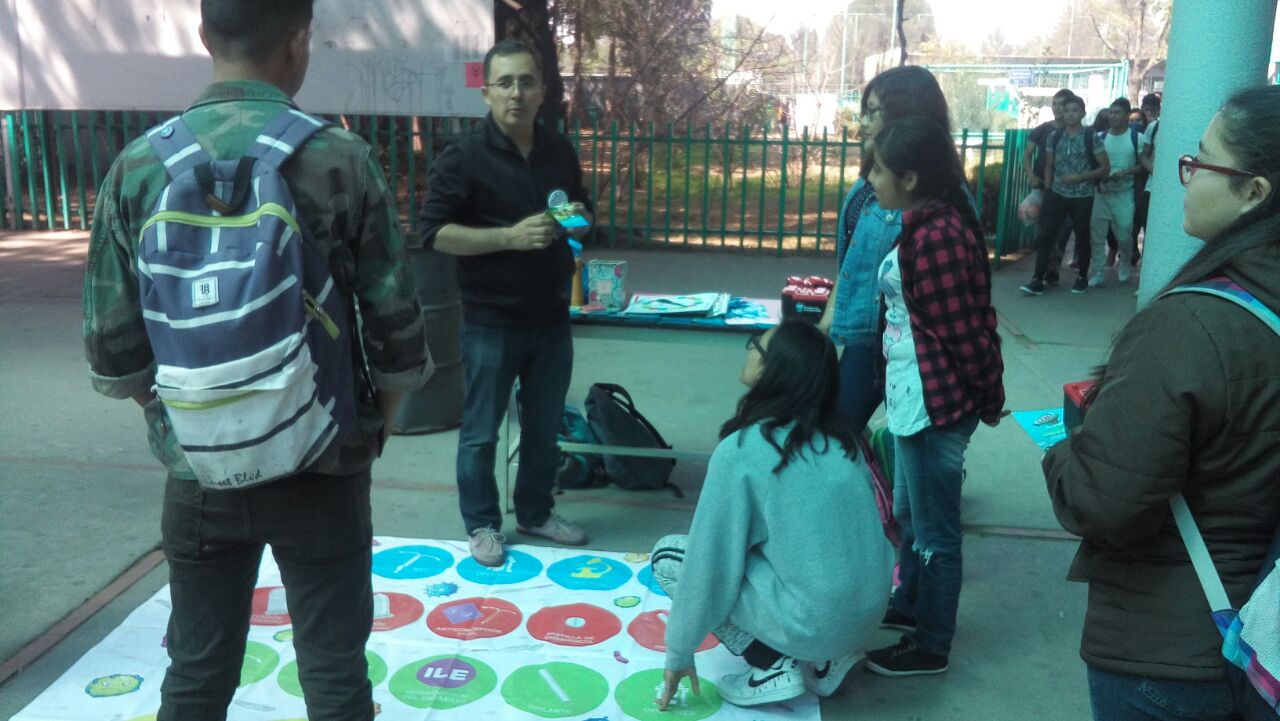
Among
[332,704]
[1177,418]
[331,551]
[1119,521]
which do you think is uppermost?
[1177,418]

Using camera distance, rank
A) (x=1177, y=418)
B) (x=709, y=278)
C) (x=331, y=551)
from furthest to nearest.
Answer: (x=709, y=278), (x=331, y=551), (x=1177, y=418)

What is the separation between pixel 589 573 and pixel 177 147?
2440 millimetres

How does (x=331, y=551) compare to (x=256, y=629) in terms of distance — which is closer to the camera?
(x=331, y=551)

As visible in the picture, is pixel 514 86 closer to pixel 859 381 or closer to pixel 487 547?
pixel 859 381

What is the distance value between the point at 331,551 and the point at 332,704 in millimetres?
320

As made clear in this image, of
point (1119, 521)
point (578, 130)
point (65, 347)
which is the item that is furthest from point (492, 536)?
point (578, 130)

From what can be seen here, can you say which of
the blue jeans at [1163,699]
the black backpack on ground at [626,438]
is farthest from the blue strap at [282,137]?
the black backpack on ground at [626,438]

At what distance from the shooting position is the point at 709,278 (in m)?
10.3

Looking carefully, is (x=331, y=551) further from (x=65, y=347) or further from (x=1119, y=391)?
(x=65, y=347)

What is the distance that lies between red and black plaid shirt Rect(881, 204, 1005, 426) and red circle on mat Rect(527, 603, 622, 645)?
1280mm

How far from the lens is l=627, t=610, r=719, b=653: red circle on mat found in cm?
348

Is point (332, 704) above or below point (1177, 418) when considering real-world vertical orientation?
below

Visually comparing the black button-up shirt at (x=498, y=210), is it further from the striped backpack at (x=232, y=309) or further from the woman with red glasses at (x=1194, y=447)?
the woman with red glasses at (x=1194, y=447)

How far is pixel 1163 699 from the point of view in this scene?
172 cm
